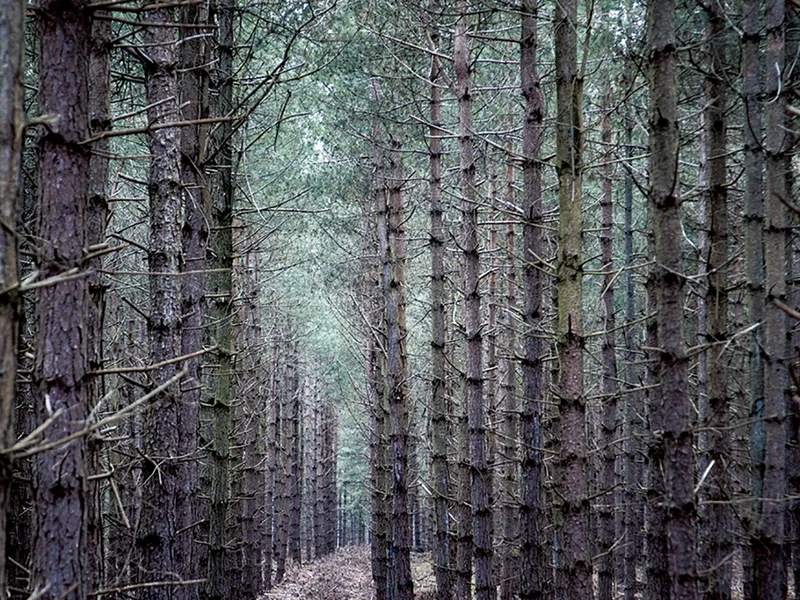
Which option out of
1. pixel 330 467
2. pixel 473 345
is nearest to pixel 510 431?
pixel 473 345

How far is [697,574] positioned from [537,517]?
460 centimetres

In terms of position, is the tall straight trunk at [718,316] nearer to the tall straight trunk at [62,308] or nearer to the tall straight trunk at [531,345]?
the tall straight trunk at [531,345]

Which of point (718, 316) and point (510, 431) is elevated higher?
point (718, 316)

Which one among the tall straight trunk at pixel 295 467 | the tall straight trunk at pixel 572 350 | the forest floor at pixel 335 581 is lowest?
the forest floor at pixel 335 581

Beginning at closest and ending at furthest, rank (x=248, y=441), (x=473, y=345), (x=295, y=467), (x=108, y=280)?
(x=108, y=280), (x=473, y=345), (x=248, y=441), (x=295, y=467)

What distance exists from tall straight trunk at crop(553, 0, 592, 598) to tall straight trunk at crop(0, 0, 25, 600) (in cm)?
407

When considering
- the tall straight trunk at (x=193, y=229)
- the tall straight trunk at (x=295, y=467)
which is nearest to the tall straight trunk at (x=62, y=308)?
the tall straight trunk at (x=193, y=229)

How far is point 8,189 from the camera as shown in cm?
225

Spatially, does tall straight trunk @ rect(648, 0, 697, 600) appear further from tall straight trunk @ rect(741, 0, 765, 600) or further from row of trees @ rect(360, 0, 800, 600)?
tall straight trunk @ rect(741, 0, 765, 600)

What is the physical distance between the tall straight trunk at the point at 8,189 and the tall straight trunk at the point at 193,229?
13.8 ft

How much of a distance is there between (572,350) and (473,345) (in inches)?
153

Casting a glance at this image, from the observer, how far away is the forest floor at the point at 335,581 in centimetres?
1811

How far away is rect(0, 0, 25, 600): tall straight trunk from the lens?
2.22 metres

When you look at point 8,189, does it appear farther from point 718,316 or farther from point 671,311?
point 718,316
